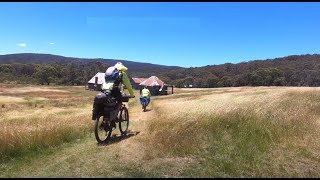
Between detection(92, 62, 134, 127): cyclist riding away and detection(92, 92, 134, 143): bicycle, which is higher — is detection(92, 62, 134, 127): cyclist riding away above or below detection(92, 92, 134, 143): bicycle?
above

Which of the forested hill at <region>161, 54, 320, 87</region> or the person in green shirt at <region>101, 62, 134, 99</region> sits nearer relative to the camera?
the person in green shirt at <region>101, 62, 134, 99</region>

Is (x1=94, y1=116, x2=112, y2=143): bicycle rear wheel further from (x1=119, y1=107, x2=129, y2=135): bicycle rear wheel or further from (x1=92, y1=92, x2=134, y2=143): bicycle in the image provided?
(x1=119, y1=107, x2=129, y2=135): bicycle rear wheel

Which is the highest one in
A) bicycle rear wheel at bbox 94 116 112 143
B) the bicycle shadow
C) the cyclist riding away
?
the cyclist riding away

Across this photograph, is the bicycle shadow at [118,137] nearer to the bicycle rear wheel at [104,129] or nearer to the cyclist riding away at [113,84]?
the bicycle rear wheel at [104,129]

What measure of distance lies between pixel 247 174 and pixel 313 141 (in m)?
3.03

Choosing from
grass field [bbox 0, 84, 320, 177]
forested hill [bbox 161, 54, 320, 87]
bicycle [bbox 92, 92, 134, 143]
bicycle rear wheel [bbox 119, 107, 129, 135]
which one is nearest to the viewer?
grass field [bbox 0, 84, 320, 177]

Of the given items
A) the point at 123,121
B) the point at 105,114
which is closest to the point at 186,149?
the point at 105,114

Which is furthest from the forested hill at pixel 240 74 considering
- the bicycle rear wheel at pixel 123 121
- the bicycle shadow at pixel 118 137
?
the bicycle shadow at pixel 118 137

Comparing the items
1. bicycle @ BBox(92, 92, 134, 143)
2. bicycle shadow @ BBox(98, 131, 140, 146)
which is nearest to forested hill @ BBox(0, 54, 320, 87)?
bicycle shadow @ BBox(98, 131, 140, 146)

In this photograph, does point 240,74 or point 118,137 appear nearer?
point 118,137

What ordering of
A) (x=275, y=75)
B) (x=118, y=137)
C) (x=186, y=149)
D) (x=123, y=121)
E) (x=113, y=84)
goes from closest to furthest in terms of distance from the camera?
(x=186, y=149) → (x=113, y=84) → (x=118, y=137) → (x=123, y=121) → (x=275, y=75)

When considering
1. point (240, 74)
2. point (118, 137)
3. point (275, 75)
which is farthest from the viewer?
point (240, 74)

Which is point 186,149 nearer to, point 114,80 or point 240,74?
point 114,80

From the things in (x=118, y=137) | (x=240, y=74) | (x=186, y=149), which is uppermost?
(x=240, y=74)
